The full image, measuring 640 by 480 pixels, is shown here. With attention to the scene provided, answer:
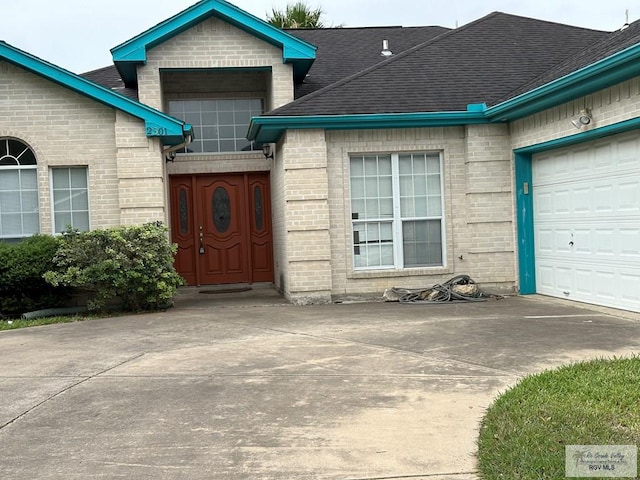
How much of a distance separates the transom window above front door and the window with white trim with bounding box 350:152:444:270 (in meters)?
3.47

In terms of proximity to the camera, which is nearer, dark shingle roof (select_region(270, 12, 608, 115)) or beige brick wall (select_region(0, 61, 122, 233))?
beige brick wall (select_region(0, 61, 122, 233))

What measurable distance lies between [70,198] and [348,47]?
7798 millimetres

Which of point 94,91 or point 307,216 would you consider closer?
point 94,91

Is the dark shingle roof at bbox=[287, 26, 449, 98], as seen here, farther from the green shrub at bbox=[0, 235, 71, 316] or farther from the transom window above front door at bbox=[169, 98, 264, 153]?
the green shrub at bbox=[0, 235, 71, 316]

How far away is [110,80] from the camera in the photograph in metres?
16.1

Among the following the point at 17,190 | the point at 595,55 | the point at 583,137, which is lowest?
the point at 17,190

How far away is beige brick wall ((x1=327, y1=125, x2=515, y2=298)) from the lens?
1248 centimetres

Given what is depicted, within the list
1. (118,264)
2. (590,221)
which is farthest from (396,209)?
(118,264)

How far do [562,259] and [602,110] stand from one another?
278 centimetres

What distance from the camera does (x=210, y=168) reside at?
14914 millimetres

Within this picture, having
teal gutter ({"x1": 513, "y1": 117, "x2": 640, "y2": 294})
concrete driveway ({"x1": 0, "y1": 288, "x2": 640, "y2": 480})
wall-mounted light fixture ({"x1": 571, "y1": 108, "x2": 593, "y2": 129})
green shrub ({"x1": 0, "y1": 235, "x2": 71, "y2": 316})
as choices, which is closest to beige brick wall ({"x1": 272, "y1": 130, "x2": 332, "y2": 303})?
concrete driveway ({"x1": 0, "y1": 288, "x2": 640, "y2": 480})

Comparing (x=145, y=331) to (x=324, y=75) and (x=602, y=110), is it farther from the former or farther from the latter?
(x=324, y=75)

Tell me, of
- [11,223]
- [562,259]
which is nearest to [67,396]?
[11,223]

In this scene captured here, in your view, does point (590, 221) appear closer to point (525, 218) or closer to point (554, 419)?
point (525, 218)
